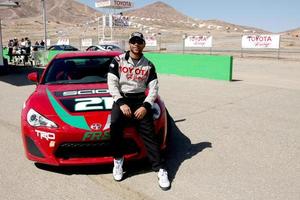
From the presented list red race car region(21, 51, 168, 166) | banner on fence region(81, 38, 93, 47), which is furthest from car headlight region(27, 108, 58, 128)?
banner on fence region(81, 38, 93, 47)

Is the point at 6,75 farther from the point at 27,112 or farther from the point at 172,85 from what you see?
the point at 27,112

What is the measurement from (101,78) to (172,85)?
6733 millimetres

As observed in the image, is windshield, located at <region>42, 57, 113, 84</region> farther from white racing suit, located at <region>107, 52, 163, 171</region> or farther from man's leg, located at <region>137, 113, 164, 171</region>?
man's leg, located at <region>137, 113, 164, 171</region>

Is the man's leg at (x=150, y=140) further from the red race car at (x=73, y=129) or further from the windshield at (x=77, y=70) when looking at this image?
the windshield at (x=77, y=70)

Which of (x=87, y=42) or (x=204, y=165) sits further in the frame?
(x=87, y=42)

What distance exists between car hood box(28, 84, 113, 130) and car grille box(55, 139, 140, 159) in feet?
0.63

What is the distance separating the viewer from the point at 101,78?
5.18 metres

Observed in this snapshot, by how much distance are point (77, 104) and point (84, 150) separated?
630mm

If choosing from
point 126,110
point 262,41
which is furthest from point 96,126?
point 262,41

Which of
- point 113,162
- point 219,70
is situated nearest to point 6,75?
point 219,70

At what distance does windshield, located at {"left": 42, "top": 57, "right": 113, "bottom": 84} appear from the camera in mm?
5152

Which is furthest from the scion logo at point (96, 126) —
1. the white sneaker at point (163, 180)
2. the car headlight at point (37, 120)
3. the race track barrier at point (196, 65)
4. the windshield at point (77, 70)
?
the race track barrier at point (196, 65)

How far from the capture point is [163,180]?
3697mm

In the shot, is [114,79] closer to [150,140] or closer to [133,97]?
[133,97]
